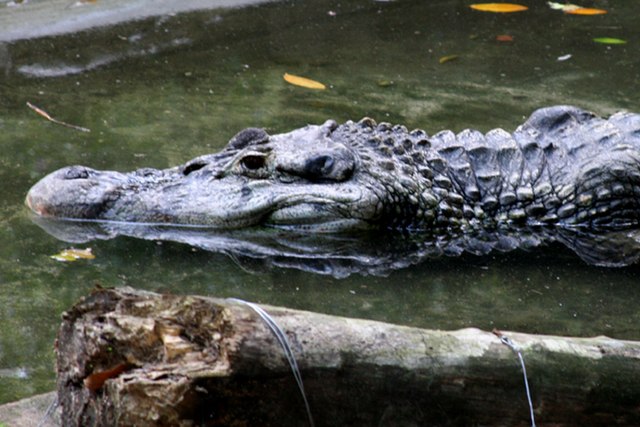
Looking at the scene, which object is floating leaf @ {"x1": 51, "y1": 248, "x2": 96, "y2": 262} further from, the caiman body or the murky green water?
the caiman body

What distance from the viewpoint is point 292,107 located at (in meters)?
7.42

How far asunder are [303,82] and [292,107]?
0.62 meters

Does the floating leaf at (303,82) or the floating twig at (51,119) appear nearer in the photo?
the floating twig at (51,119)

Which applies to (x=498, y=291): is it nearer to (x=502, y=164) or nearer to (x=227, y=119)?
(x=502, y=164)

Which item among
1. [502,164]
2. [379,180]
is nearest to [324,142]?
[379,180]

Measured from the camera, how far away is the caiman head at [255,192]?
18.2 feet

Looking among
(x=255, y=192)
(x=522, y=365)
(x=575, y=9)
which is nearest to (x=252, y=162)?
(x=255, y=192)

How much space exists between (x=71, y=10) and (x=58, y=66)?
4.00ft

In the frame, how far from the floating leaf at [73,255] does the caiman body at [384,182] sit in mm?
427

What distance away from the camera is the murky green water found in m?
4.70

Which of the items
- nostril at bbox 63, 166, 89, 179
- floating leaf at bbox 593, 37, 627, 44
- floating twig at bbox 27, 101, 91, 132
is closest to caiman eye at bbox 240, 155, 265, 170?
nostril at bbox 63, 166, 89, 179

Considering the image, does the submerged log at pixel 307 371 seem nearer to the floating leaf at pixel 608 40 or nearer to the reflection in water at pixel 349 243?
the reflection in water at pixel 349 243

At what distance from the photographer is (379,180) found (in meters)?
5.62

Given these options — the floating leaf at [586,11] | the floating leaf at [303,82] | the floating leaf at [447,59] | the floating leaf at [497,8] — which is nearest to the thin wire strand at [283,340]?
the floating leaf at [303,82]
